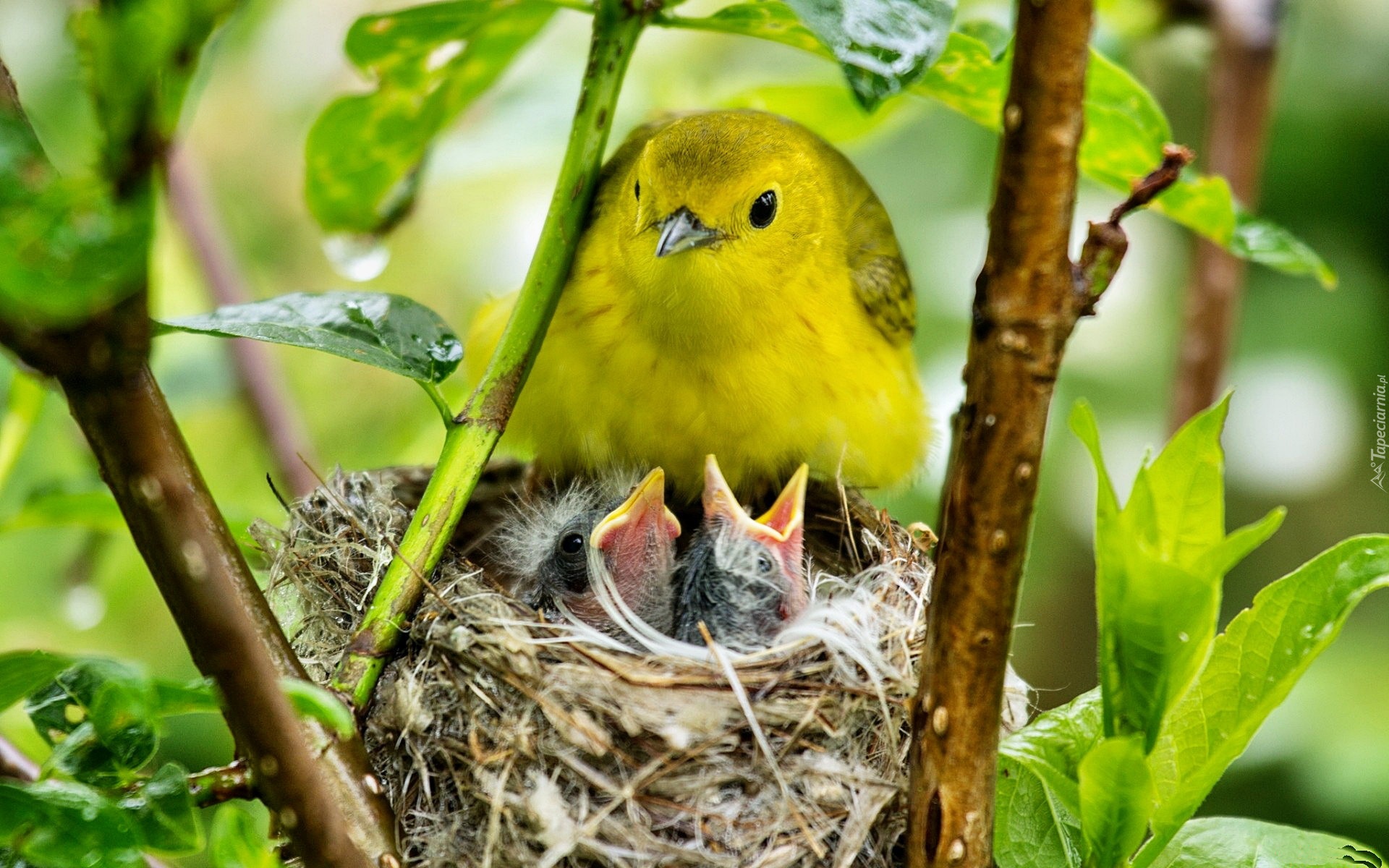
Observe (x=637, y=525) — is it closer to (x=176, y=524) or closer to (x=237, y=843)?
(x=237, y=843)

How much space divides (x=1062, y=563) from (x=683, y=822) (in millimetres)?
3904

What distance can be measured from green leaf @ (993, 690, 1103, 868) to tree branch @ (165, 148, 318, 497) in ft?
7.68

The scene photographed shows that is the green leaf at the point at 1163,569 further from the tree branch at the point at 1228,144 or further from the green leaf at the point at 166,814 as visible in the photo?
the tree branch at the point at 1228,144

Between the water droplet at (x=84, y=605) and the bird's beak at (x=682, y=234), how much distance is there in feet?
6.12

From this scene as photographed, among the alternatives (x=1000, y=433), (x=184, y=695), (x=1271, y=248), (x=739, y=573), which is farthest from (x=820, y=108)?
(x=184, y=695)

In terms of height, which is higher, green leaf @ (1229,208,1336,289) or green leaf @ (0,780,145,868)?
green leaf @ (1229,208,1336,289)

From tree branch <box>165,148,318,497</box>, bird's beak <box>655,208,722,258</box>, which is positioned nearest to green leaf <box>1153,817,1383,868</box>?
bird's beak <box>655,208,722,258</box>

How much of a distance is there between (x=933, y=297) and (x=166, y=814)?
3979 mm

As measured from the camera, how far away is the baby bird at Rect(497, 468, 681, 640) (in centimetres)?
342

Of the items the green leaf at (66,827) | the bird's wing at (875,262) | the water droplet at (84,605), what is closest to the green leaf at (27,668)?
the green leaf at (66,827)

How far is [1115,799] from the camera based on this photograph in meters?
1.86

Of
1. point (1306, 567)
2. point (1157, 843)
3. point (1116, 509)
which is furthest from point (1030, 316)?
point (1157, 843)

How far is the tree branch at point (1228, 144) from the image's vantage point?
3369mm

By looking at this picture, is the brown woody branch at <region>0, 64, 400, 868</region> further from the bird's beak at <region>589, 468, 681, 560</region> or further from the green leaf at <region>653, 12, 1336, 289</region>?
the bird's beak at <region>589, 468, 681, 560</region>
